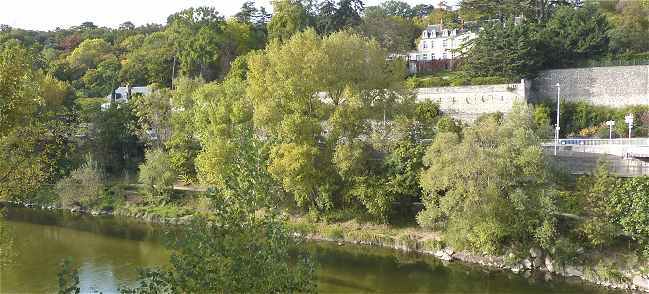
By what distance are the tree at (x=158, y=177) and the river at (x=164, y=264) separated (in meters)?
4.00

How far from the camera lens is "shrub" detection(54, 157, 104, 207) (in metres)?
34.3

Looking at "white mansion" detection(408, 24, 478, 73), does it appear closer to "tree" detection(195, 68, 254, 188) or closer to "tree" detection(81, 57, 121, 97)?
"tree" detection(195, 68, 254, 188)

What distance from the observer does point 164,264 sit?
21406mm

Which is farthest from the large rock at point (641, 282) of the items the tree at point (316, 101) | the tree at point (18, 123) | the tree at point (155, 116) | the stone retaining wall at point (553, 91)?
the tree at point (155, 116)

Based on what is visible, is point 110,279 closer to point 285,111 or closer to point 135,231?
point 135,231

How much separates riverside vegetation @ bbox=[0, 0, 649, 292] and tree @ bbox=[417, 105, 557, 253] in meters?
0.06

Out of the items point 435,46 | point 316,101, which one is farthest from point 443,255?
point 435,46

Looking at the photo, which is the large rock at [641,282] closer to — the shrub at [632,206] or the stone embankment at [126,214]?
the shrub at [632,206]

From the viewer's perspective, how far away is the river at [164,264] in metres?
20.1

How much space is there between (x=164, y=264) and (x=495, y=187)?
12.0m

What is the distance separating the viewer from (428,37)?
51.7m

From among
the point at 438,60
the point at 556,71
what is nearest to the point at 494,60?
the point at 556,71

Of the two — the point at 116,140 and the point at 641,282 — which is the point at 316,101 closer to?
the point at 641,282

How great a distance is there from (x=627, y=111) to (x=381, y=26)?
77.0 feet
